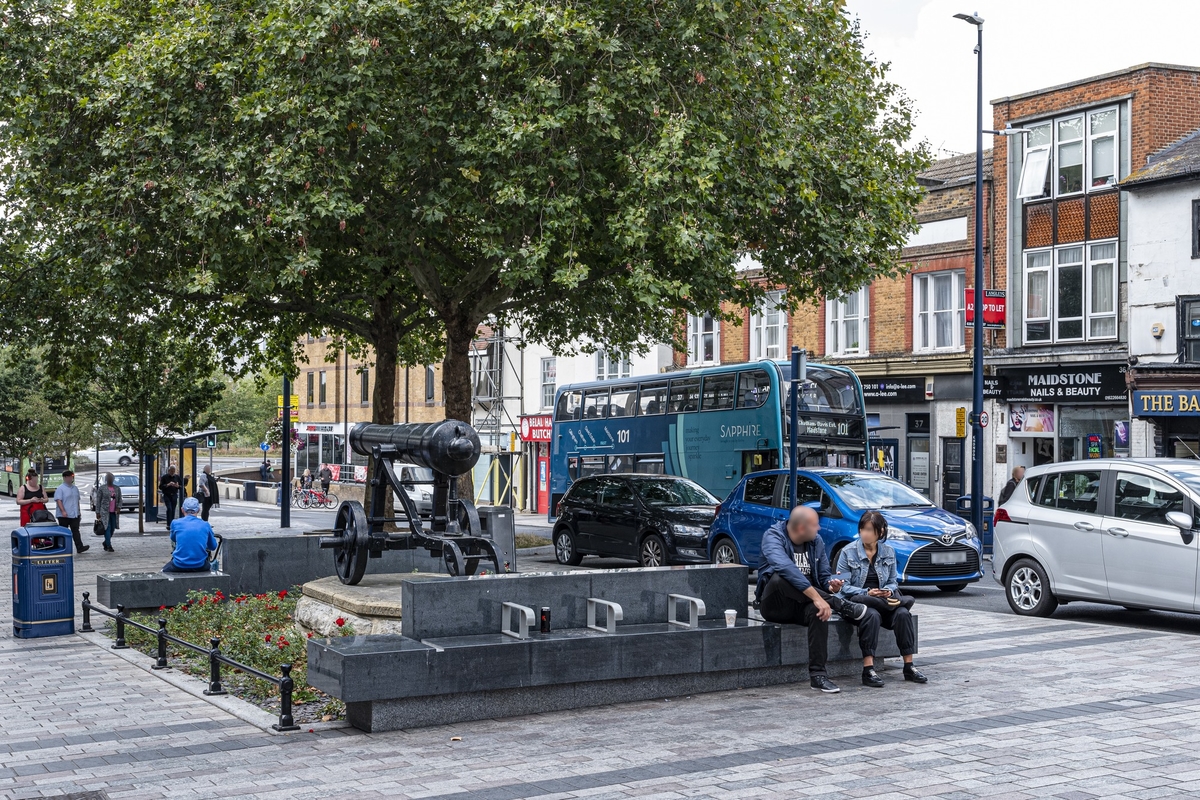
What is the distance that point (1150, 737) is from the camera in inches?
326

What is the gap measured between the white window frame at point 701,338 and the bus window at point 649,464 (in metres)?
12.4

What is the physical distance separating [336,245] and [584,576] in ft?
42.9

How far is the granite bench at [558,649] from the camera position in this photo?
28.0 ft

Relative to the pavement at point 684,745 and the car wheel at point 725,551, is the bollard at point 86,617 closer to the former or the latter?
the pavement at point 684,745

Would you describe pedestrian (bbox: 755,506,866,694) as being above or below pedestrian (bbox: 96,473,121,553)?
above

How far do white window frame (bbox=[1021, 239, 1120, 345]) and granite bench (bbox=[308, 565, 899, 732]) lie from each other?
20349 millimetres

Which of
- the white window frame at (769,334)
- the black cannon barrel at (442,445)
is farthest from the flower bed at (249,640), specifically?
the white window frame at (769,334)

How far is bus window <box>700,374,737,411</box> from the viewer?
2430cm

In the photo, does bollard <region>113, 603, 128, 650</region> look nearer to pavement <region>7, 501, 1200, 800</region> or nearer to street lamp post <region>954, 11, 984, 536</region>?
pavement <region>7, 501, 1200, 800</region>

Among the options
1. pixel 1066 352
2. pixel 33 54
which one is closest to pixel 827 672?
pixel 33 54

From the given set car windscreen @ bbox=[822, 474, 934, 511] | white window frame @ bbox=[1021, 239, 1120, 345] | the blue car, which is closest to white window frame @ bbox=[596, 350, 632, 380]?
white window frame @ bbox=[1021, 239, 1120, 345]

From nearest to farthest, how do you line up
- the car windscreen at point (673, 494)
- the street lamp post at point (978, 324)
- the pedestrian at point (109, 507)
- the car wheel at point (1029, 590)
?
the car wheel at point (1029, 590) → the car windscreen at point (673, 494) → the street lamp post at point (978, 324) → the pedestrian at point (109, 507)

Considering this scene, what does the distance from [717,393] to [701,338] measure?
15621 mm

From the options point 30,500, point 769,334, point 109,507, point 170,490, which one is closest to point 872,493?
point 30,500
